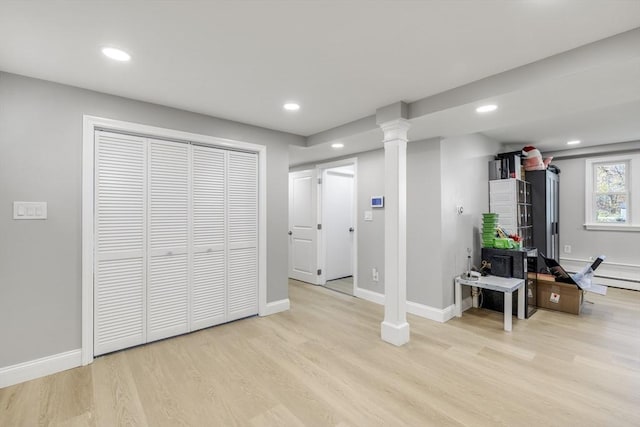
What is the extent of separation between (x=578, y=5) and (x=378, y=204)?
2857 millimetres

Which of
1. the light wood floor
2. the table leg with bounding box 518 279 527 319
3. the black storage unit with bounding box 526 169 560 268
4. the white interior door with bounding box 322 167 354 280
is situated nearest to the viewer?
the light wood floor

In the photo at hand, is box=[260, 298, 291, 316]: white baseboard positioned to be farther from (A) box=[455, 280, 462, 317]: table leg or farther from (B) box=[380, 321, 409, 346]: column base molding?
(A) box=[455, 280, 462, 317]: table leg

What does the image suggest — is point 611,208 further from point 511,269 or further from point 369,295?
point 369,295

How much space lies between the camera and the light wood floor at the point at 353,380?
1886 millimetres

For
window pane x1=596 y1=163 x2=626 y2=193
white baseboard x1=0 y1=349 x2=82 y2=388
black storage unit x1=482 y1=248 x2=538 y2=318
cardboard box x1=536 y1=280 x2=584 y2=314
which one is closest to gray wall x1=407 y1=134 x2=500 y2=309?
black storage unit x1=482 y1=248 x2=538 y2=318

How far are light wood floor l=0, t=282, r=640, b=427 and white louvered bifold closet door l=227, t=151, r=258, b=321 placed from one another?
31 centimetres

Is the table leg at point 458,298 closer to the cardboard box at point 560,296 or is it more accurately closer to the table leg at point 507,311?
the table leg at point 507,311

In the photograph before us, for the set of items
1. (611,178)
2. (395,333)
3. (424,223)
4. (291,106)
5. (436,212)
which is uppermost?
(291,106)

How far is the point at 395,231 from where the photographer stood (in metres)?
2.91

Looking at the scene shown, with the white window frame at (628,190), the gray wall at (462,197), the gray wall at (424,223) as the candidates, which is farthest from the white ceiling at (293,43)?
the white window frame at (628,190)

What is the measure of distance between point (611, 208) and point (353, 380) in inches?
218

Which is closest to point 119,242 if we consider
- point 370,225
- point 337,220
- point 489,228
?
point 370,225

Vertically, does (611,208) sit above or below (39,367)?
above

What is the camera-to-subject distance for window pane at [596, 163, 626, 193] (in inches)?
193
